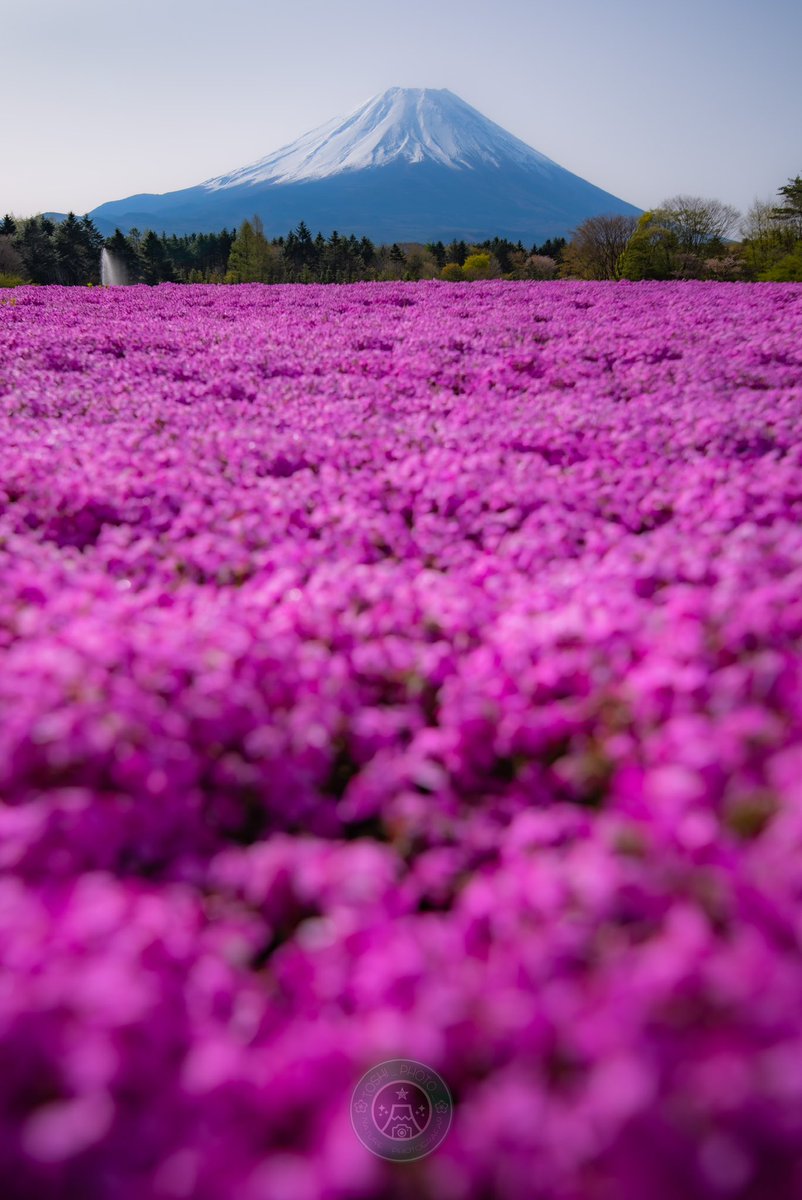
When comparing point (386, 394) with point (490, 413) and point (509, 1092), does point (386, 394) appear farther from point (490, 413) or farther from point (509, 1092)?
point (509, 1092)

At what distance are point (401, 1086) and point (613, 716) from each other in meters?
1.63

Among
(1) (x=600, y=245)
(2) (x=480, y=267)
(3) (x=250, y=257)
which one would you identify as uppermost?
(3) (x=250, y=257)

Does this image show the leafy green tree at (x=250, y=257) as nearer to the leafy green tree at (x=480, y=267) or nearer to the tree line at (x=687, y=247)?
the leafy green tree at (x=480, y=267)

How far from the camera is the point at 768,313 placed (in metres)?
16.0

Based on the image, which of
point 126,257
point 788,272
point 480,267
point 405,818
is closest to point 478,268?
point 480,267

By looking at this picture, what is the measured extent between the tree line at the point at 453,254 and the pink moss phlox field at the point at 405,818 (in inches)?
1392

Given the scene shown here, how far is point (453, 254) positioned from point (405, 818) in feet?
269

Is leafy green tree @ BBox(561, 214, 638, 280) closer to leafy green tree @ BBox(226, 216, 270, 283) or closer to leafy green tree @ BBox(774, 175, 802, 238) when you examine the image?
leafy green tree @ BBox(774, 175, 802, 238)

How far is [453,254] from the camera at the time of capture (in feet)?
249

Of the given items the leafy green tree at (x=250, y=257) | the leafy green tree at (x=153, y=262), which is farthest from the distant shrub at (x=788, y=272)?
the leafy green tree at (x=153, y=262)

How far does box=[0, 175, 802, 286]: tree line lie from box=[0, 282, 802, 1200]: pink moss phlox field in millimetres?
35357

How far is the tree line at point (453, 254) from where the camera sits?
47.8m

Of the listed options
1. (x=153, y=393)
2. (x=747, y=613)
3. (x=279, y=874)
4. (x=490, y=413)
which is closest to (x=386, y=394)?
(x=490, y=413)

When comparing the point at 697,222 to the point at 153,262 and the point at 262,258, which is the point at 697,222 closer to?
the point at 262,258
